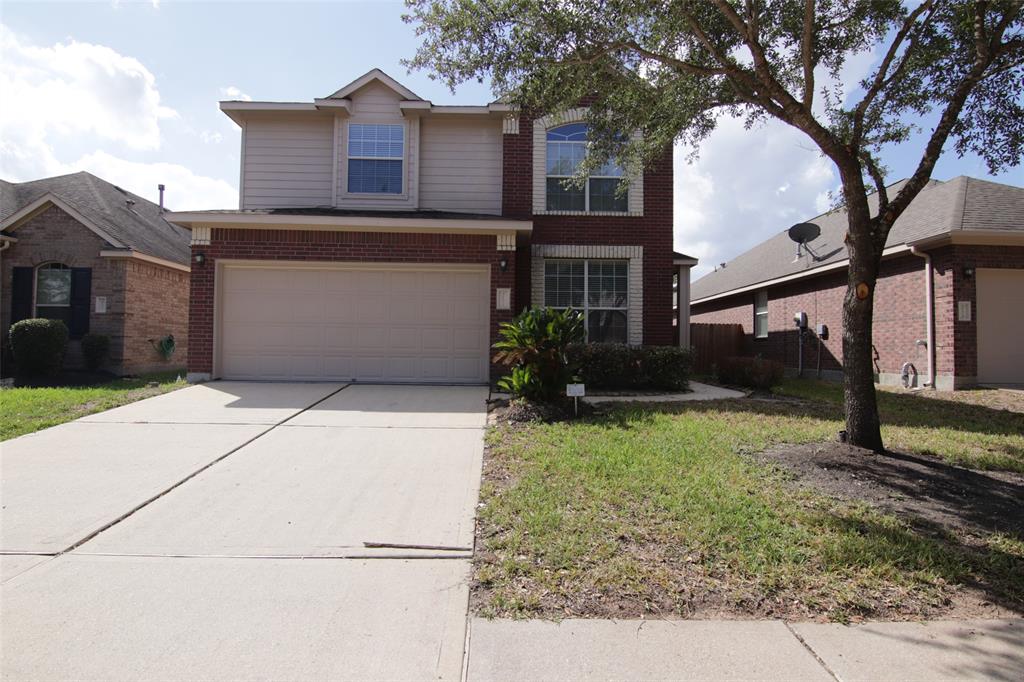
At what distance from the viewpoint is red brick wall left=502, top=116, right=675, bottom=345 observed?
1190cm

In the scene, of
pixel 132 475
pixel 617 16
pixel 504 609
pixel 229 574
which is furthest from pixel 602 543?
pixel 617 16

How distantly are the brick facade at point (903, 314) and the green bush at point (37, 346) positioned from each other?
17.9 metres

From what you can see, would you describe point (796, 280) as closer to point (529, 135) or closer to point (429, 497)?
point (529, 135)

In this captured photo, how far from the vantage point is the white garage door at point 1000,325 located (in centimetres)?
1115

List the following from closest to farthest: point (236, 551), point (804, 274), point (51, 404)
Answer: point (236, 551) → point (51, 404) → point (804, 274)

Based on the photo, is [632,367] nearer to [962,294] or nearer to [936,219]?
[962,294]

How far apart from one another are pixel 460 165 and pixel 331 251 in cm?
364

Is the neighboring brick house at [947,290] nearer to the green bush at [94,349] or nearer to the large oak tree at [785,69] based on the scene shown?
the large oak tree at [785,69]

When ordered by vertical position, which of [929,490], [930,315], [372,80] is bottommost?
[929,490]

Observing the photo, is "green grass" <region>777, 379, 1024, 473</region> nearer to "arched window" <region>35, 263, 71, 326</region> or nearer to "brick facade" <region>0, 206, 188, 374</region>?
"brick facade" <region>0, 206, 188, 374</region>

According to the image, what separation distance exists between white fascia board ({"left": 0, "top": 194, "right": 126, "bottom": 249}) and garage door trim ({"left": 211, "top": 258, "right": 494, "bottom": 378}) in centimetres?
512

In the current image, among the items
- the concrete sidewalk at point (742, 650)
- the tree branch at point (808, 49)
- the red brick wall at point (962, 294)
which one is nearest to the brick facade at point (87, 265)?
the concrete sidewalk at point (742, 650)

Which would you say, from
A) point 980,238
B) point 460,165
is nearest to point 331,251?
point 460,165

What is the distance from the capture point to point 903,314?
Result: 12344mm
